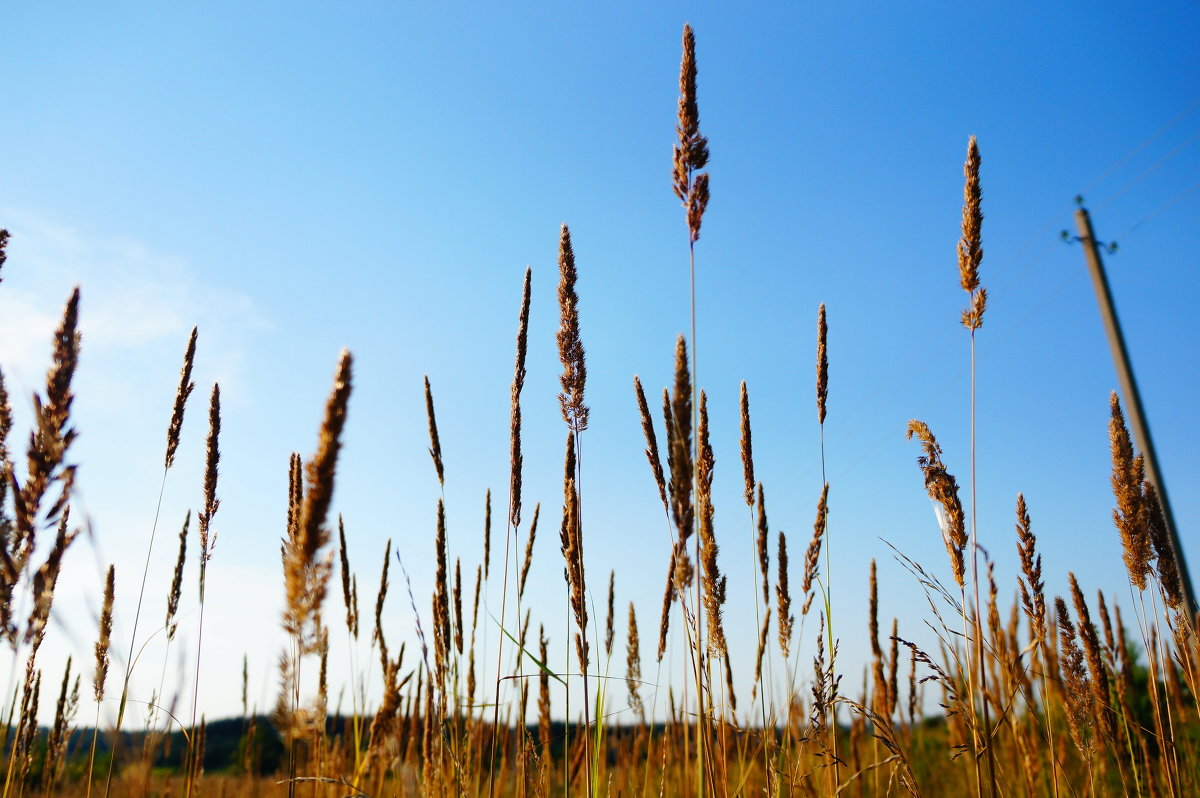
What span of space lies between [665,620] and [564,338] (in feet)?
5.21

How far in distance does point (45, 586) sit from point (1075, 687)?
3188 mm

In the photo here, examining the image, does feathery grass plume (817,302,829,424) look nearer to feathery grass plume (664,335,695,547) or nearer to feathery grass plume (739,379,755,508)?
feathery grass plume (739,379,755,508)

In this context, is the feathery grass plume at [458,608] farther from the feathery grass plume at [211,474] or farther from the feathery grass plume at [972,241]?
the feathery grass plume at [972,241]

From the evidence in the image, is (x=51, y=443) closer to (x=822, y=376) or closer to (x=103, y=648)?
(x=103, y=648)

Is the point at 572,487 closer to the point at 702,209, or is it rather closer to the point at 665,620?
the point at 702,209

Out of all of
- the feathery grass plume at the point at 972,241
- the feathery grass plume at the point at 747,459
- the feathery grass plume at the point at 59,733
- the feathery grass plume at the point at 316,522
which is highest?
the feathery grass plume at the point at 972,241

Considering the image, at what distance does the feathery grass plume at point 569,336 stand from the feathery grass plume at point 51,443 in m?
1.16

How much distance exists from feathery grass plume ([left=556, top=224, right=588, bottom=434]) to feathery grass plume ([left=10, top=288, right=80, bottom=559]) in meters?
1.16

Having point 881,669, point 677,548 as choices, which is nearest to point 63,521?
point 677,548

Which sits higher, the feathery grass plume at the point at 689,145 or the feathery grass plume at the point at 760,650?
the feathery grass plume at the point at 689,145

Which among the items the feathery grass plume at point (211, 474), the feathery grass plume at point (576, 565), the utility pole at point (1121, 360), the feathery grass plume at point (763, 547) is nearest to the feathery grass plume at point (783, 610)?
the feathery grass plume at point (763, 547)

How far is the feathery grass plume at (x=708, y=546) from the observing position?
6.63 feet

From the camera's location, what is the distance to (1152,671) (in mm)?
2963

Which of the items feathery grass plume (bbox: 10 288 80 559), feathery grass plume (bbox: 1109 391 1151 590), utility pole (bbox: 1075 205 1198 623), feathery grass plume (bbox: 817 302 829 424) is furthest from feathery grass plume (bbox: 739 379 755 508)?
utility pole (bbox: 1075 205 1198 623)
